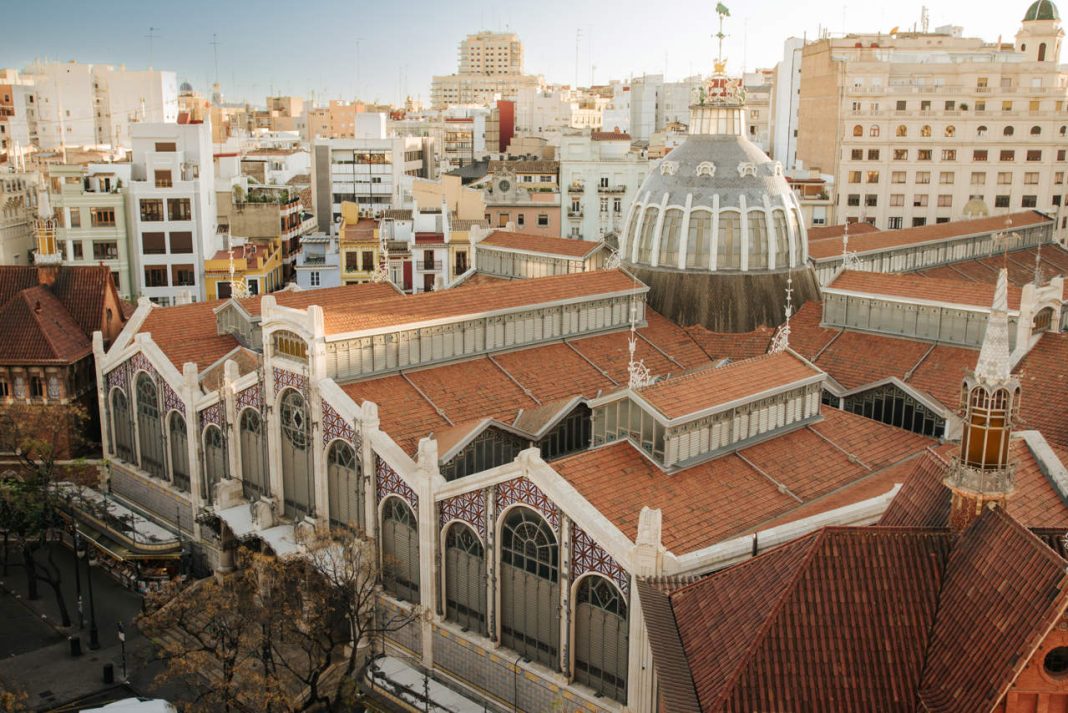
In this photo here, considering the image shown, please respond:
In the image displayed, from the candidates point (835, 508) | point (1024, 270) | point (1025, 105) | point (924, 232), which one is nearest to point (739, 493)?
point (835, 508)

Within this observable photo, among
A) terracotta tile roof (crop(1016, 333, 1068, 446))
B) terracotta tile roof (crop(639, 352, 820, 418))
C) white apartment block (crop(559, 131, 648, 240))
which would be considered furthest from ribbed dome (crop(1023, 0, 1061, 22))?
terracotta tile roof (crop(639, 352, 820, 418))

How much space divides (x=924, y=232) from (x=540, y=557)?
60.7m

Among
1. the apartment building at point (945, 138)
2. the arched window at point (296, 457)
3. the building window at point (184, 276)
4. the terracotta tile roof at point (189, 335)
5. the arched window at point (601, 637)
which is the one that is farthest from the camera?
the apartment building at point (945, 138)

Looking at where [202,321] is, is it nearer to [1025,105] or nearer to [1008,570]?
[1008,570]

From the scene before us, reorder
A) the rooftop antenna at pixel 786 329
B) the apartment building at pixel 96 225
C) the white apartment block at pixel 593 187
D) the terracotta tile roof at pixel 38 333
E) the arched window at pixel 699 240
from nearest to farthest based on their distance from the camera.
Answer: the rooftop antenna at pixel 786 329
the terracotta tile roof at pixel 38 333
the arched window at pixel 699 240
the apartment building at pixel 96 225
the white apartment block at pixel 593 187

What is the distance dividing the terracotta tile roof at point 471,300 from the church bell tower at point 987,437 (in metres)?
28.6

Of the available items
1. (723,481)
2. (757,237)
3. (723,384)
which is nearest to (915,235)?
(757,237)

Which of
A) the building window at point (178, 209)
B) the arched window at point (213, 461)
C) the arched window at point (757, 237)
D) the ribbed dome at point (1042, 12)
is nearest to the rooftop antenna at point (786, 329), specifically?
the arched window at point (757, 237)

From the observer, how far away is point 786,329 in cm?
6003

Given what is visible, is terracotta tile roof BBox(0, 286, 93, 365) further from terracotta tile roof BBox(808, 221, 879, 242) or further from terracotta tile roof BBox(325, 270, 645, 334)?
terracotta tile roof BBox(808, 221, 879, 242)

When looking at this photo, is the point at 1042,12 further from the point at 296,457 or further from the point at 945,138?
the point at 296,457

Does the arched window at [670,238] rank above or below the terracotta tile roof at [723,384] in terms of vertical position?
above

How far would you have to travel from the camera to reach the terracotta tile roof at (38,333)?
65750 millimetres

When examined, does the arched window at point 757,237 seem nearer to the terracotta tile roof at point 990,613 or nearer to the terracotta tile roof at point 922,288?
the terracotta tile roof at point 922,288
